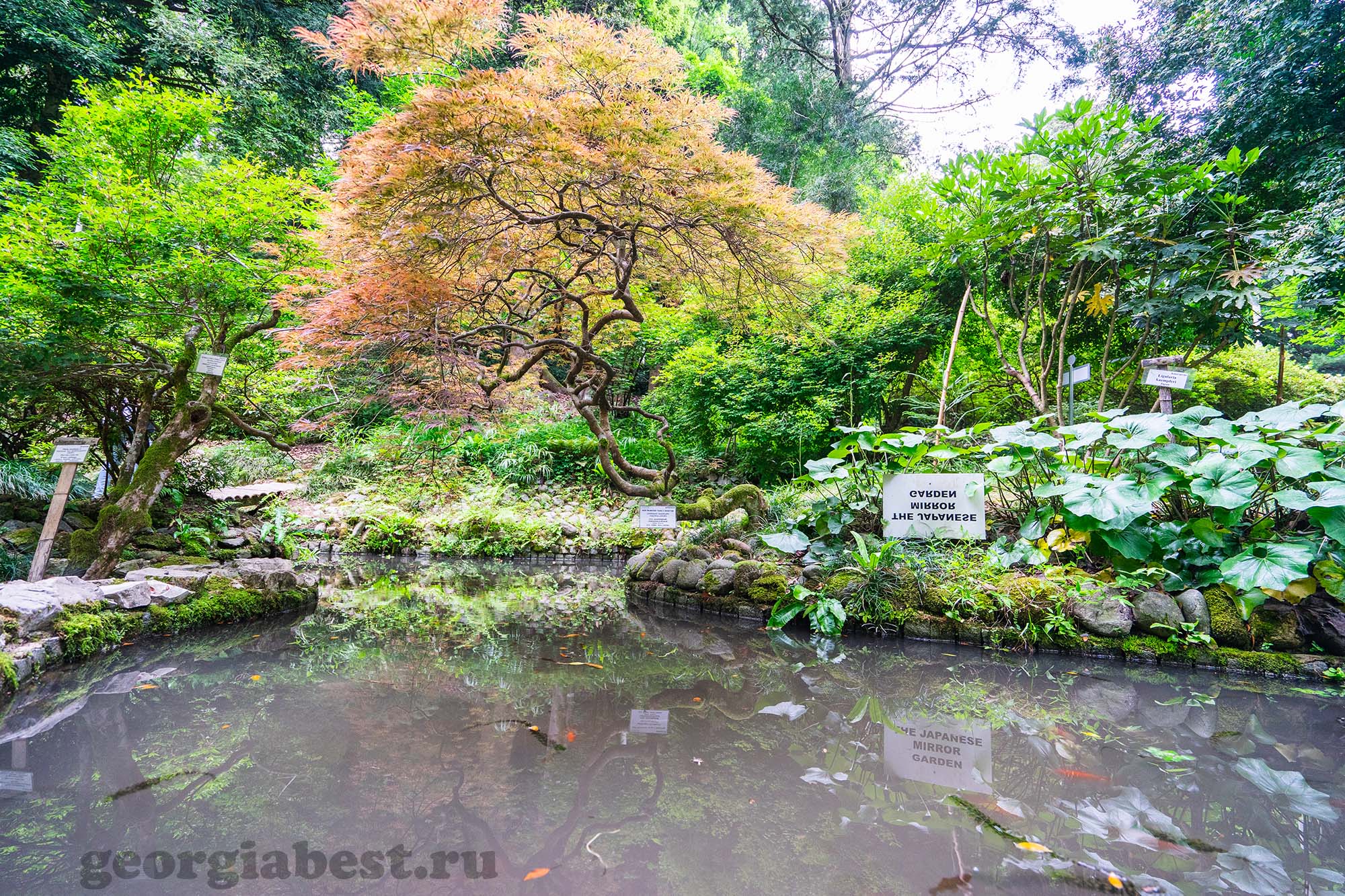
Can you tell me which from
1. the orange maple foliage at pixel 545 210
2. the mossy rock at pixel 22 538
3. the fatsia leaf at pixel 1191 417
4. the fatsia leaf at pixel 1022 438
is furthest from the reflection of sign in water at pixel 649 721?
the mossy rock at pixel 22 538

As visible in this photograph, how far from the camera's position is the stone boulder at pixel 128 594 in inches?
115

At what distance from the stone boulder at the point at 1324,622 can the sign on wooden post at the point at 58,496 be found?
6.17m

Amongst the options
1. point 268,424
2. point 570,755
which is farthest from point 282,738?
point 268,424

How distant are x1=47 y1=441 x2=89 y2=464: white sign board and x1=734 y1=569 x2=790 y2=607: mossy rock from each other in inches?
152

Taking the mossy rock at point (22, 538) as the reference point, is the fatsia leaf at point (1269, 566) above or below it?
below

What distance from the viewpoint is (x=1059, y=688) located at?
8.07 feet

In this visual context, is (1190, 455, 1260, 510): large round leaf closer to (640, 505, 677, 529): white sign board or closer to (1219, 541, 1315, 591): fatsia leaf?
(1219, 541, 1315, 591): fatsia leaf

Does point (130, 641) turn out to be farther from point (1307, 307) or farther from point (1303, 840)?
point (1307, 307)

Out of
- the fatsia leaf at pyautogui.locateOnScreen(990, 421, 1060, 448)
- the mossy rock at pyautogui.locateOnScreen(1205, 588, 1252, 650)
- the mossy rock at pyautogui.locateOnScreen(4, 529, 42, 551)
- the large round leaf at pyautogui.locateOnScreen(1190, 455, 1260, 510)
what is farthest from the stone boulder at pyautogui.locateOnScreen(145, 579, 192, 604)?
the mossy rock at pyautogui.locateOnScreen(1205, 588, 1252, 650)

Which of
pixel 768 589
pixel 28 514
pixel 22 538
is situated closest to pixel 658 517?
pixel 768 589

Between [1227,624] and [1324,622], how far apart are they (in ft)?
1.23

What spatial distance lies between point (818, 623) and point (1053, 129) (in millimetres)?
4286

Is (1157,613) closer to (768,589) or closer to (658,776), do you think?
(768,589)

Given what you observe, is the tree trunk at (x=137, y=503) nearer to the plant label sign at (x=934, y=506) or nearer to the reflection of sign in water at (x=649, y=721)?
the reflection of sign in water at (x=649, y=721)
